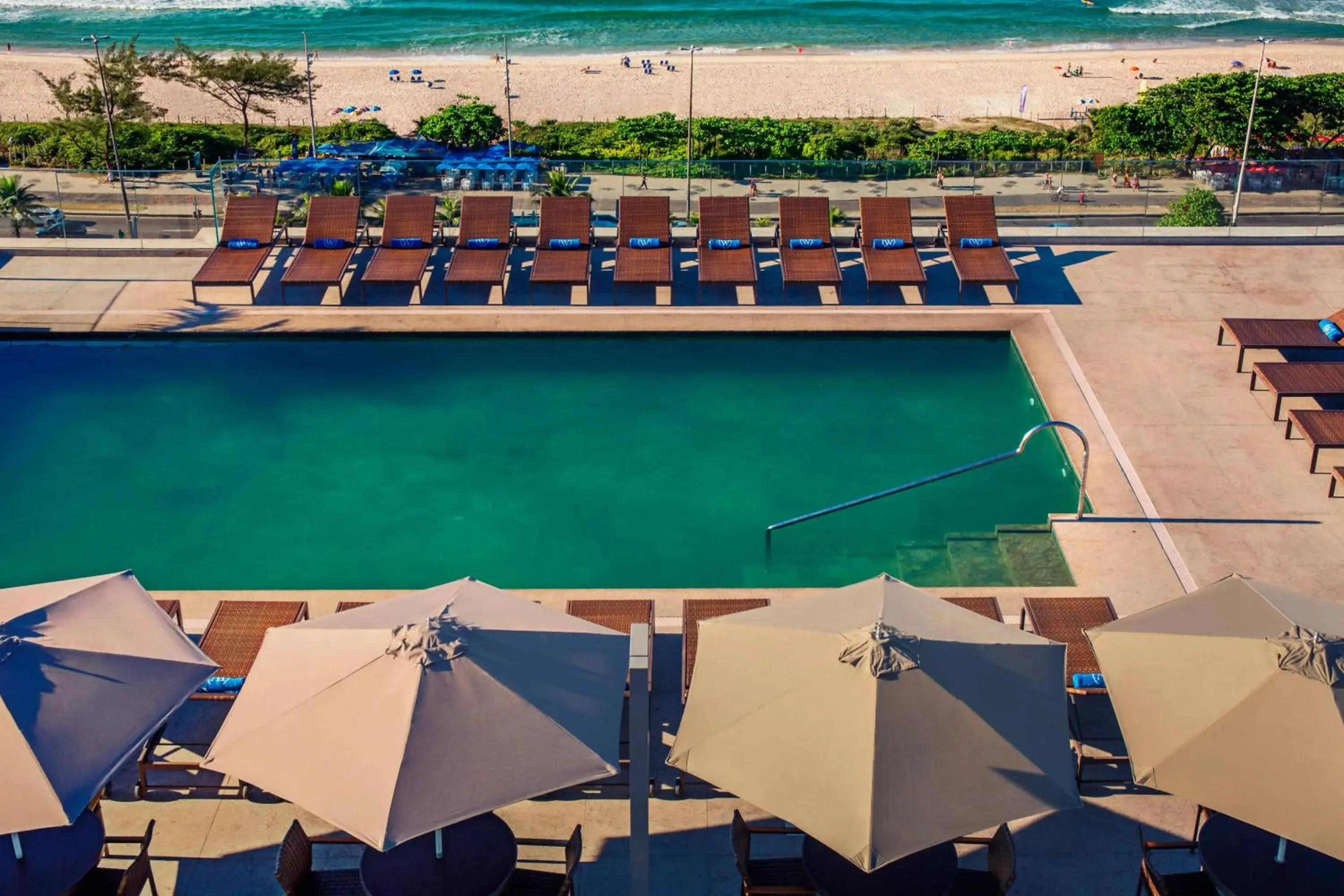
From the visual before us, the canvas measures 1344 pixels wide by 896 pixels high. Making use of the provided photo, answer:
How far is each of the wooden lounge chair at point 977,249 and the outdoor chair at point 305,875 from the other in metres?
14.5

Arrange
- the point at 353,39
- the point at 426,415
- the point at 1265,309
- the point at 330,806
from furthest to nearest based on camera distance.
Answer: the point at 353,39 < the point at 1265,309 < the point at 426,415 < the point at 330,806

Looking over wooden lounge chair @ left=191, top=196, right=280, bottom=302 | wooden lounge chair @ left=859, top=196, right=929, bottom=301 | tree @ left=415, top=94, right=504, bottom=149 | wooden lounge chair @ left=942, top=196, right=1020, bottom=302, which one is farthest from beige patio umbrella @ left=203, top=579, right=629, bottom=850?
tree @ left=415, top=94, right=504, bottom=149

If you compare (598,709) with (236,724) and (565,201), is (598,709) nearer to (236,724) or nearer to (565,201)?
(236,724)

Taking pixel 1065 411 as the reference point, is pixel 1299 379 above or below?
above

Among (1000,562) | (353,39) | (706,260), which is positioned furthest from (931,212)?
(353,39)

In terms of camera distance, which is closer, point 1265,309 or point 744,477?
point 744,477

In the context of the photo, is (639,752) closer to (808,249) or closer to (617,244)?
(617,244)

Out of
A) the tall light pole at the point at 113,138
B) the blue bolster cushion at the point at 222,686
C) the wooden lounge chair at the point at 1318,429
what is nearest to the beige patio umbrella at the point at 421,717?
the blue bolster cushion at the point at 222,686

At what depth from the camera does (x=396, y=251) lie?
75.4 ft

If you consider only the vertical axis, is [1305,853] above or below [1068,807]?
below

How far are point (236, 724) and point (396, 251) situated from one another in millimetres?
13949

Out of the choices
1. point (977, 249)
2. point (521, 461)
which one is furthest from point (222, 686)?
point (977, 249)

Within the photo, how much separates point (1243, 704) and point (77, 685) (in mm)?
8127

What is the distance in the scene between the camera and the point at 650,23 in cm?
6975
